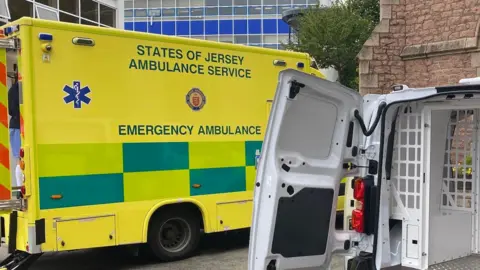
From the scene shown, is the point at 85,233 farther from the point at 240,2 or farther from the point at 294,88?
the point at 240,2

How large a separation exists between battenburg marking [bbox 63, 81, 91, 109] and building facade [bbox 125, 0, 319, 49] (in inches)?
1594

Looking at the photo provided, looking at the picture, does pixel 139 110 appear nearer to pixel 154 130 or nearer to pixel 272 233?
pixel 154 130

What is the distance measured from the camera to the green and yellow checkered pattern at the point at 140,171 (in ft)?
18.6

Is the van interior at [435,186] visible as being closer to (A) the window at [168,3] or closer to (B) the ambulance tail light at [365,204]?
(B) the ambulance tail light at [365,204]

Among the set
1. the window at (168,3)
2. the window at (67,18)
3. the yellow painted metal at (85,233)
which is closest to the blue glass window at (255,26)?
the window at (168,3)

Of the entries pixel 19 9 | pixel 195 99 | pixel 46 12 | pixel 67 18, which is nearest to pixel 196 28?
pixel 67 18

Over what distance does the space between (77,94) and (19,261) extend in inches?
76.2

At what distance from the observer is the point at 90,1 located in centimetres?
1797

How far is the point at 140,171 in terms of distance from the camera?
6219 mm

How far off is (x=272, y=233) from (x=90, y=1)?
16442mm

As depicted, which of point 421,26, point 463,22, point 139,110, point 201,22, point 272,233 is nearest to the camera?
point 272,233

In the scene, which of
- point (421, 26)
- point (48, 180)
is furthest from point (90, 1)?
point (48, 180)

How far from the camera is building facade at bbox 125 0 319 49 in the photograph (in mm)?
46219

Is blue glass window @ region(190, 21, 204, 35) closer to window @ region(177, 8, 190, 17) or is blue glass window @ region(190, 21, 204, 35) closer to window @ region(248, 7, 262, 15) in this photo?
window @ region(177, 8, 190, 17)
